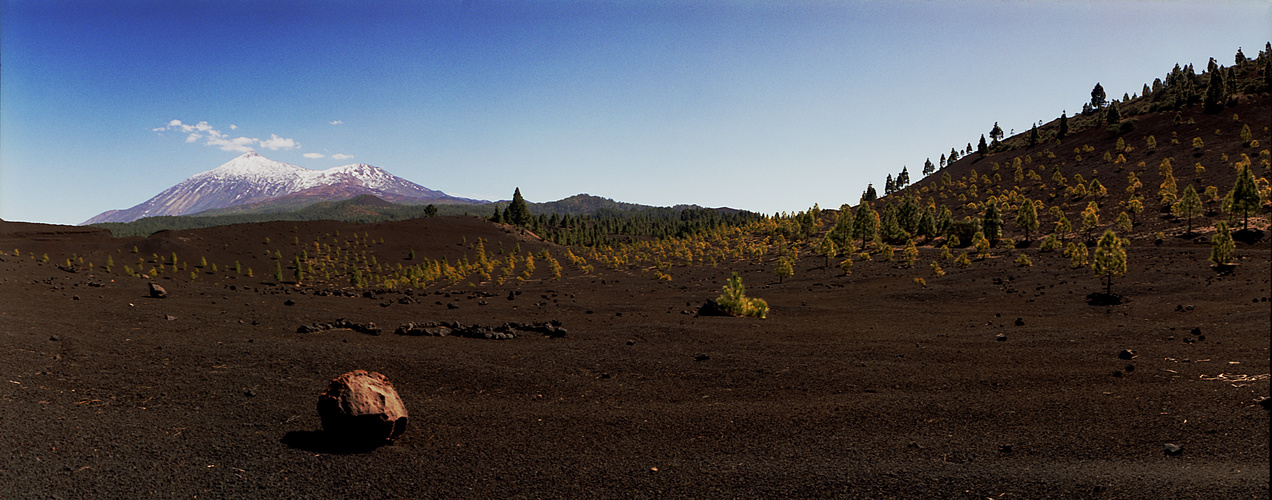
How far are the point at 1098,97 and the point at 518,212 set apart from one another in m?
147

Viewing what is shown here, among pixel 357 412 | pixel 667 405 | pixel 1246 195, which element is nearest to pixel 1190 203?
pixel 1246 195

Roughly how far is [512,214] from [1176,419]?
116m

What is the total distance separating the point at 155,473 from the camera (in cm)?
716

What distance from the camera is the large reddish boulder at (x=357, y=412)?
26.3ft

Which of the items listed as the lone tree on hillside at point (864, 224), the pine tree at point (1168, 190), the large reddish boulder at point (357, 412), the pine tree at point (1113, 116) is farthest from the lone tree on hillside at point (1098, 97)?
the large reddish boulder at point (357, 412)

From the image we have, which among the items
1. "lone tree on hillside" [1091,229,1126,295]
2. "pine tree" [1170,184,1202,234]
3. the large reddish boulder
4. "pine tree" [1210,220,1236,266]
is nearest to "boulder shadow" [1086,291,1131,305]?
"lone tree on hillside" [1091,229,1126,295]

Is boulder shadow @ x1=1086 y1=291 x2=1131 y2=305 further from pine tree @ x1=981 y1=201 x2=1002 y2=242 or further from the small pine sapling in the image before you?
pine tree @ x1=981 y1=201 x2=1002 y2=242

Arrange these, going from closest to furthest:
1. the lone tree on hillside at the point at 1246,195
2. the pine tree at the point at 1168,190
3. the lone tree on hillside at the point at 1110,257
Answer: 1. the lone tree on hillside at the point at 1110,257
2. the lone tree on hillside at the point at 1246,195
3. the pine tree at the point at 1168,190

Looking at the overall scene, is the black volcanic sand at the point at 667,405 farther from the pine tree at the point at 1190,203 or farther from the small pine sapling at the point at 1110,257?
the pine tree at the point at 1190,203

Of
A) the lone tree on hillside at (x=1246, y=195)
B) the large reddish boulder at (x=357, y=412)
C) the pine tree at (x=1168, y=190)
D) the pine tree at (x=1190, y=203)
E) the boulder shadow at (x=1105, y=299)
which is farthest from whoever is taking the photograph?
the pine tree at (x=1168, y=190)

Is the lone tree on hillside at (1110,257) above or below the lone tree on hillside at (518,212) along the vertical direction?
below

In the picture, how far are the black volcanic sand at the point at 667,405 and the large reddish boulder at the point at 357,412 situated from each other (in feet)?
0.91

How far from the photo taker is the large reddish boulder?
316 inches

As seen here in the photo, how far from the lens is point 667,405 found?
411 inches
